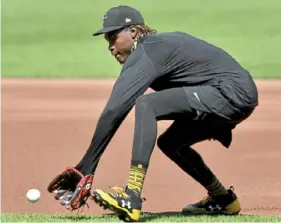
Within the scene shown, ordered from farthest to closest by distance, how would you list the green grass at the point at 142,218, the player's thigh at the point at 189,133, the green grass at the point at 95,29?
the green grass at the point at 95,29 < the player's thigh at the point at 189,133 < the green grass at the point at 142,218

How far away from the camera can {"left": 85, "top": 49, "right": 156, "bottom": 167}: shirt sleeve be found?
6148mm

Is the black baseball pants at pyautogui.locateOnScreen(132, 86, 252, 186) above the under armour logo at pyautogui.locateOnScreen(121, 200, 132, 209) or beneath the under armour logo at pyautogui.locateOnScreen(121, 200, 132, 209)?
above

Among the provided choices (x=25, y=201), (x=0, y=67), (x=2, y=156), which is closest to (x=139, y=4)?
(x=0, y=67)

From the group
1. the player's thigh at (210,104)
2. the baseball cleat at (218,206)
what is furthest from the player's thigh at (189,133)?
the baseball cleat at (218,206)

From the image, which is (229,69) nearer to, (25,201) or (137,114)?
(137,114)

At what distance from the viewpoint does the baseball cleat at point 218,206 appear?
22.9 ft

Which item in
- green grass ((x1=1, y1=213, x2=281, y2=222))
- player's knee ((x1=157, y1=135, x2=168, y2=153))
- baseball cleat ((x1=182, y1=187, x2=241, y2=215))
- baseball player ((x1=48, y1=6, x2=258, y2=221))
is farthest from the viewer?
baseball cleat ((x1=182, y1=187, x2=241, y2=215))

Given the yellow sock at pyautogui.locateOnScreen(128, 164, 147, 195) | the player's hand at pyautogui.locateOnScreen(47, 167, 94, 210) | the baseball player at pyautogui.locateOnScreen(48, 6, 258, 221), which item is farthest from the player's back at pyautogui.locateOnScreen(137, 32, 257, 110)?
the player's hand at pyautogui.locateOnScreen(47, 167, 94, 210)

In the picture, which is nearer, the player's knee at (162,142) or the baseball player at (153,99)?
the baseball player at (153,99)

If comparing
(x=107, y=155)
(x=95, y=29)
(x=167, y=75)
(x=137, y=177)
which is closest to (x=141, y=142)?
(x=137, y=177)

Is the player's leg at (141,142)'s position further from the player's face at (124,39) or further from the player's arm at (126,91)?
the player's face at (124,39)

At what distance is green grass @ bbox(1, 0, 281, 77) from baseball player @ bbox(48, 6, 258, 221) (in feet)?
36.9

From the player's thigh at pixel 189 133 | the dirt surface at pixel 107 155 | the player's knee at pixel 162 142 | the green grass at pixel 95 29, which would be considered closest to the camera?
the player's thigh at pixel 189 133

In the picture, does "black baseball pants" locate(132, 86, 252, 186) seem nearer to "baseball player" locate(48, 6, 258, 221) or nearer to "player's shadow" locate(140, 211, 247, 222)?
"baseball player" locate(48, 6, 258, 221)
